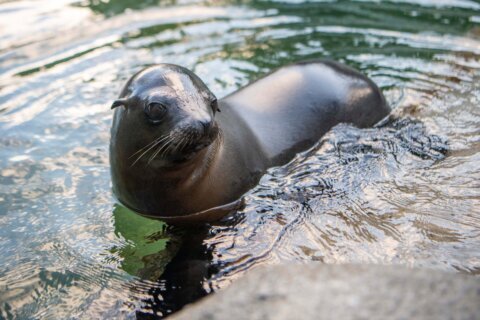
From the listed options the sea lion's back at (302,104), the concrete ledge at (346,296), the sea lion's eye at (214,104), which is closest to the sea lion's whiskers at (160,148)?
the sea lion's eye at (214,104)

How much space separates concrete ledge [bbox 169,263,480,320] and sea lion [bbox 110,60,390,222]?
175 centimetres

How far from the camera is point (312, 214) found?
5.01m

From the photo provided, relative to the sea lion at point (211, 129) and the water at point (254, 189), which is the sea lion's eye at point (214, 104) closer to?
the sea lion at point (211, 129)

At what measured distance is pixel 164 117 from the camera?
4508 millimetres

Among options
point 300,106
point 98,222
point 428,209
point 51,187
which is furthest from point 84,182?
point 428,209

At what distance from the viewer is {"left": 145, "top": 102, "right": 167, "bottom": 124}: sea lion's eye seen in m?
4.52

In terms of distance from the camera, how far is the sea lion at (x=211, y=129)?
4.54 metres

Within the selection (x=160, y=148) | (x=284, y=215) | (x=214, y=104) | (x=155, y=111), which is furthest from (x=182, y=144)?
(x=284, y=215)

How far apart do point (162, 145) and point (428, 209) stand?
2.06 m

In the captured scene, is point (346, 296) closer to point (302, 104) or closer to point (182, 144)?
point (182, 144)

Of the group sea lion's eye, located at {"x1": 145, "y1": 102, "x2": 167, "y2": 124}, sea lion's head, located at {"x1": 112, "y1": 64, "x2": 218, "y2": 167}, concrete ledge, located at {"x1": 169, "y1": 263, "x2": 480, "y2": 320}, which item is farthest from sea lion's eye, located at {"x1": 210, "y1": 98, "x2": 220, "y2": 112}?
concrete ledge, located at {"x1": 169, "y1": 263, "x2": 480, "y2": 320}

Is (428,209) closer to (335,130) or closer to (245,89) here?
(335,130)

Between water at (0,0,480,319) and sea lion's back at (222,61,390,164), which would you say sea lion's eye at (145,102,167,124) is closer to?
water at (0,0,480,319)

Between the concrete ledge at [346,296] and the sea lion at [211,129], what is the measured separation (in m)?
1.75
